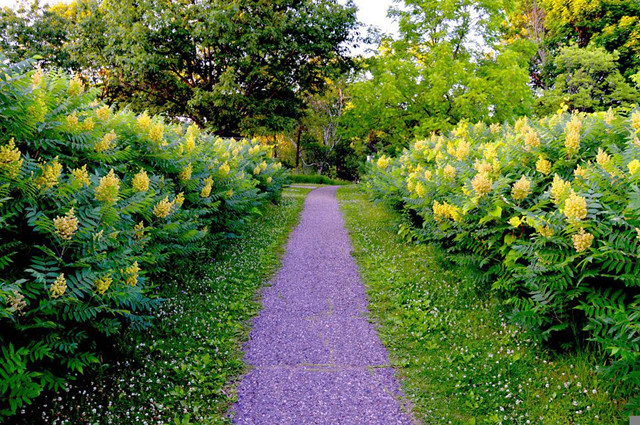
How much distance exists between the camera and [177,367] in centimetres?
409

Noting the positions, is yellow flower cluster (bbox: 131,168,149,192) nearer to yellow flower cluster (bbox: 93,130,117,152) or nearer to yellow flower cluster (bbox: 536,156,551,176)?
yellow flower cluster (bbox: 93,130,117,152)

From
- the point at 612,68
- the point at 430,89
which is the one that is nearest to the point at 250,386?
the point at 430,89

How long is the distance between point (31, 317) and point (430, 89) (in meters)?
17.1

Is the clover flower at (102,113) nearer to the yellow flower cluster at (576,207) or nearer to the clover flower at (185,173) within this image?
the clover flower at (185,173)

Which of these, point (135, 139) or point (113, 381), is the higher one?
point (135, 139)

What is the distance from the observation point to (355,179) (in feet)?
136

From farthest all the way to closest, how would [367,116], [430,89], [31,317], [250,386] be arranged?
[367,116], [430,89], [250,386], [31,317]

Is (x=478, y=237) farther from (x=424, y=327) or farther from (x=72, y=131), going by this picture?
(x=72, y=131)

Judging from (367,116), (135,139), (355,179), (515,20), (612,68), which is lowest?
(355,179)

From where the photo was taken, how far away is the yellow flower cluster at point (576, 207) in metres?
3.32

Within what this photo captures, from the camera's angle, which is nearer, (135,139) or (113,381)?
(113,381)

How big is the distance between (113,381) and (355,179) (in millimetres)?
38678

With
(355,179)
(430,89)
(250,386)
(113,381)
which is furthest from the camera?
(355,179)

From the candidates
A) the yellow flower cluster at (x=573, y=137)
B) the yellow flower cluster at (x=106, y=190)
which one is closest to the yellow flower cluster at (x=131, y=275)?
the yellow flower cluster at (x=106, y=190)
